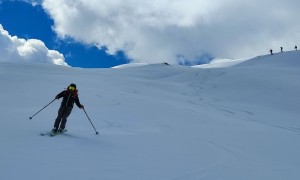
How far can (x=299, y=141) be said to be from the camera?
56.7 ft

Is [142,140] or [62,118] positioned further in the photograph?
[142,140]

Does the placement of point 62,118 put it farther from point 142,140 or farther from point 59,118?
point 142,140

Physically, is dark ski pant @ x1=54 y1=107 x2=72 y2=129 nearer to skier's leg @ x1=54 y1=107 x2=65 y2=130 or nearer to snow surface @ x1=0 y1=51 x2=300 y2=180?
skier's leg @ x1=54 y1=107 x2=65 y2=130

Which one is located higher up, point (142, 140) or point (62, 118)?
point (62, 118)

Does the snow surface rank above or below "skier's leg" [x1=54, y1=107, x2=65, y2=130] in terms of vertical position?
below

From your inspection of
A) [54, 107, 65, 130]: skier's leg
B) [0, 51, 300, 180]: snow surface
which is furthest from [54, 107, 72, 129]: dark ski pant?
[0, 51, 300, 180]: snow surface

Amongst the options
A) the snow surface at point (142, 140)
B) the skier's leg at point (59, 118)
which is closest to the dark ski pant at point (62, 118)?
the skier's leg at point (59, 118)

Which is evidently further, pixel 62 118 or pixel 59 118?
pixel 62 118

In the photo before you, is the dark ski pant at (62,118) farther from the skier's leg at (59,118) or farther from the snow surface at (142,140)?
the snow surface at (142,140)

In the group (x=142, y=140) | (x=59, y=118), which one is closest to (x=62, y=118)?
(x=59, y=118)

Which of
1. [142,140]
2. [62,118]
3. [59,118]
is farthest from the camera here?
[142,140]

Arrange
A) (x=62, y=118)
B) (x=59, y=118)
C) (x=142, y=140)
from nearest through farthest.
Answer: (x=59, y=118), (x=62, y=118), (x=142, y=140)

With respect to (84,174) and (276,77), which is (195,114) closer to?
(84,174)

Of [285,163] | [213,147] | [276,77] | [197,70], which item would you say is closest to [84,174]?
[213,147]
